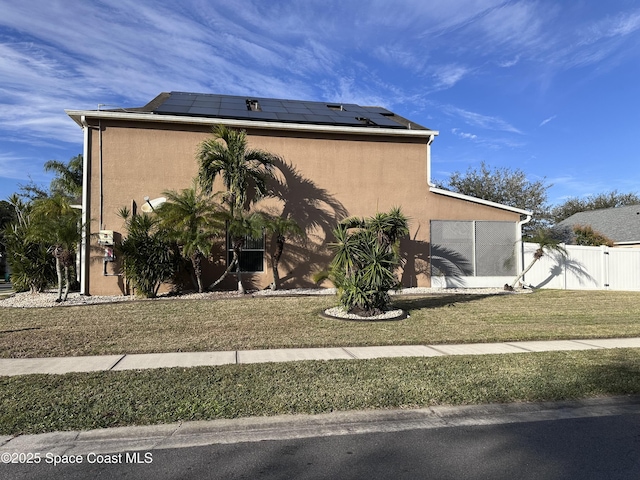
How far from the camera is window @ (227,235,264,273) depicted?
1539 cm

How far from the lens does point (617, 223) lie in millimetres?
28688

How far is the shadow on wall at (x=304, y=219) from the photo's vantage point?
1575 centimetres

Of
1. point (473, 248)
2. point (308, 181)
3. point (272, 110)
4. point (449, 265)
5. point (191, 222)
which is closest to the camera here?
point (191, 222)

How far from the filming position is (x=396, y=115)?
2089cm

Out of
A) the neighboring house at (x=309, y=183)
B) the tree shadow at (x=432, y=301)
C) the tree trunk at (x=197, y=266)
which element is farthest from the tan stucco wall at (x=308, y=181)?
the tree shadow at (x=432, y=301)

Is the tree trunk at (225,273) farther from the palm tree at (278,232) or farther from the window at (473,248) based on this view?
the window at (473,248)

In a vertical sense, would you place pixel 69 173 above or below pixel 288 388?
above

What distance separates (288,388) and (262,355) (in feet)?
5.98

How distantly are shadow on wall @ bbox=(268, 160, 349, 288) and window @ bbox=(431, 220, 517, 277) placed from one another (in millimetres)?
3835

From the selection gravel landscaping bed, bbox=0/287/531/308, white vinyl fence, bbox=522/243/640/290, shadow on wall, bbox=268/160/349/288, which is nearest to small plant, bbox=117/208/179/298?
gravel landscaping bed, bbox=0/287/531/308

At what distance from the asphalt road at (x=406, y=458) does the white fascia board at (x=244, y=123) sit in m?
12.6

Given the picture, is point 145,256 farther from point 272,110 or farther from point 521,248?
point 521,248

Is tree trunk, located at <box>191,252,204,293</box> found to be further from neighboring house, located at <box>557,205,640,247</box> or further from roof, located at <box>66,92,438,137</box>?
neighboring house, located at <box>557,205,640,247</box>

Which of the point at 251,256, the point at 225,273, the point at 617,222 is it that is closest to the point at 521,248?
the point at 251,256
